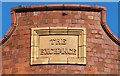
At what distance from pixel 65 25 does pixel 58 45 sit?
65 cm

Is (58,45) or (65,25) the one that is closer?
(58,45)

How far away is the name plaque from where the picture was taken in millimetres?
Answer: 23422

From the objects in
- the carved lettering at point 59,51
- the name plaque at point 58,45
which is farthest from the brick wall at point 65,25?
the carved lettering at point 59,51

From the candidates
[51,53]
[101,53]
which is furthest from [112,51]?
[51,53]

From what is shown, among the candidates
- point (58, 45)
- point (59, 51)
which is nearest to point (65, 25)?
point (58, 45)

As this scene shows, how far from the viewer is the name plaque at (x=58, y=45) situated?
76.8ft

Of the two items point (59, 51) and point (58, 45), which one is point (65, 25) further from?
point (59, 51)

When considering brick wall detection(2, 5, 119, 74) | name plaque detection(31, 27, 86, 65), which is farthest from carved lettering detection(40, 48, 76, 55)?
brick wall detection(2, 5, 119, 74)

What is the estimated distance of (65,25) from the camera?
23688mm

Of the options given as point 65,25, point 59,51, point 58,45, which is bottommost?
point 59,51

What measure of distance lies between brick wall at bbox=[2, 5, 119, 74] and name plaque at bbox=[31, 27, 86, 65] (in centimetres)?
18

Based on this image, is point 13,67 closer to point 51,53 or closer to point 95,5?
point 51,53

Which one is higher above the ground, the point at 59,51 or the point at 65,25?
the point at 65,25

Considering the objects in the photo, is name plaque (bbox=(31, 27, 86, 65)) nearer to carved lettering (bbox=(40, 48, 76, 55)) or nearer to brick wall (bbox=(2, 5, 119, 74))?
carved lettering (bbox=(40, 48, 76, 55))
